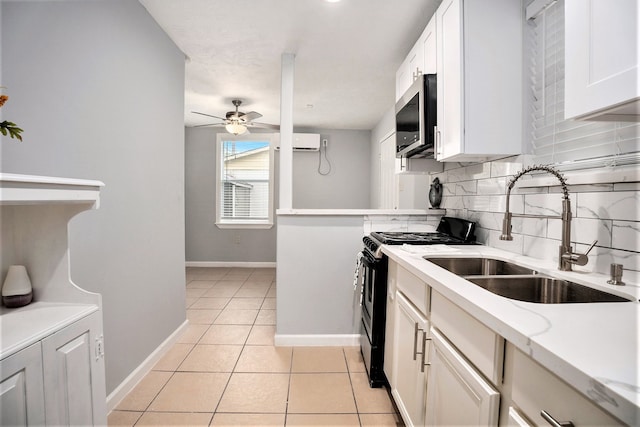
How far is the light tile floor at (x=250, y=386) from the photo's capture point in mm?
1627

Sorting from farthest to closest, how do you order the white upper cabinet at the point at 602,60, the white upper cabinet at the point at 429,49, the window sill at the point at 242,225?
the window sill at the point at 242,225, the white upper cabinet at the point at 429,49, the white upper cabinet at the point at 602,60

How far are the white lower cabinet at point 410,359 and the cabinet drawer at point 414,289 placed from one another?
3 centimetres

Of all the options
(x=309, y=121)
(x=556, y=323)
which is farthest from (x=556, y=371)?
(x=309, y=121)

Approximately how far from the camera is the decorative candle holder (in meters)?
0.99

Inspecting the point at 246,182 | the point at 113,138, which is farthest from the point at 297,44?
the point at 246,182

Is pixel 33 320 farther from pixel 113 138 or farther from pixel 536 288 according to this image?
pixel 536 288

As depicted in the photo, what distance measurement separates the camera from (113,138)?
1707 mm

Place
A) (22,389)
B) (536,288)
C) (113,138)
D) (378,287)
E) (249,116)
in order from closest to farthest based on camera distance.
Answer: (22,389) < (536,288) < (113,138) < (378,287) < (249,116)

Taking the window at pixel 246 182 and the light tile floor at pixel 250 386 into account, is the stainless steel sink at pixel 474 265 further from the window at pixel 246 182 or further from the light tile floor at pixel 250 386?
the window at pixel 246 182

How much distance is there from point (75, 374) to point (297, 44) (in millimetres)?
2547

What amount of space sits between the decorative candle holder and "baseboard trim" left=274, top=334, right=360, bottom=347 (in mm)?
1735

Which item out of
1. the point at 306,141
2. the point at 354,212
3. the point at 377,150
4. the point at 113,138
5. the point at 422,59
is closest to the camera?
the point at 113,138

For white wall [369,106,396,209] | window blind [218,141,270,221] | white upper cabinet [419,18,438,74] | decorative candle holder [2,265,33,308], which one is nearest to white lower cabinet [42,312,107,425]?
decorative candle holder [2,265,33,308]

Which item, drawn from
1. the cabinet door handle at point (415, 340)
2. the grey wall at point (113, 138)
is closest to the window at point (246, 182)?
the grey wall at point (113, 138)
